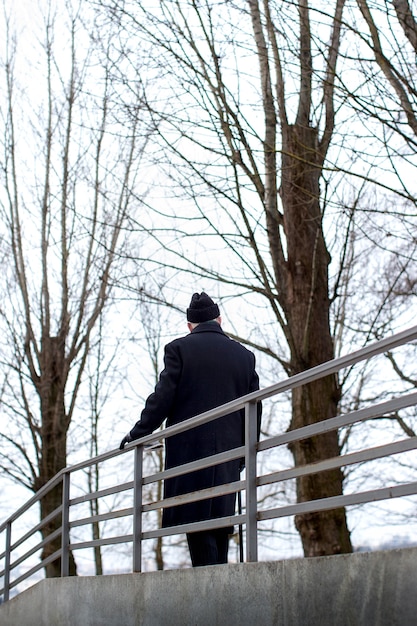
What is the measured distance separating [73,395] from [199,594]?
37.3 ft

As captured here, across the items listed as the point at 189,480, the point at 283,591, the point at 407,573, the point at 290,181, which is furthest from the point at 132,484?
the point at 290,181

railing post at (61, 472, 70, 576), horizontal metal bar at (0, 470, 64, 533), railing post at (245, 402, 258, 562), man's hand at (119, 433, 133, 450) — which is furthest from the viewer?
horizontal metal bar at (0, 470, 64, 533)

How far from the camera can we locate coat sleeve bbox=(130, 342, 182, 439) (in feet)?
18.5

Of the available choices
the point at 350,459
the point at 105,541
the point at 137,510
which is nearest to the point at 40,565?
the point at 105,541

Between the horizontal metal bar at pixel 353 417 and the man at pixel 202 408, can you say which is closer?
the horizontal metal bar at pixel 353 417

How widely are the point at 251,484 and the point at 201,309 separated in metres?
1.40

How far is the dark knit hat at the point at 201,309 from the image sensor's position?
584 cm

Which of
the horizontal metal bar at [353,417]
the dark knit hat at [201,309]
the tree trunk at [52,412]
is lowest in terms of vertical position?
the horizontal metal bar at [353,417]

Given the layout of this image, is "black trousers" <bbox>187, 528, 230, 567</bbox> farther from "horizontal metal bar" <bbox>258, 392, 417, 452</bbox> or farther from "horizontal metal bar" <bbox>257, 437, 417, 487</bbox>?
"horizontal metal bar" <bbox>258, 392, 417, 452</bbox>

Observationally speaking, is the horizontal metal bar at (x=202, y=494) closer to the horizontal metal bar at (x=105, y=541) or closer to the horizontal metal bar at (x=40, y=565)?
the horizontal metal bar at (x=105, y=541)

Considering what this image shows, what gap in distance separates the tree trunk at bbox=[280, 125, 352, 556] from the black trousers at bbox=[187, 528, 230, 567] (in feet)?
11.1

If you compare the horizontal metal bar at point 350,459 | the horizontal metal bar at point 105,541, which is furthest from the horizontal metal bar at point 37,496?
the horizontal metal bar at point 350,459

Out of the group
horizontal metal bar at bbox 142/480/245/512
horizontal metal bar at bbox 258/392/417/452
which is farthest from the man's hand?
horizontal metal bar at bbox 258/392/417/452

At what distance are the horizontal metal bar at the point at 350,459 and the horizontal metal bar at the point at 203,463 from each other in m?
0.20
